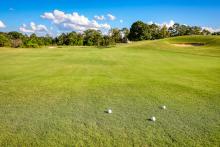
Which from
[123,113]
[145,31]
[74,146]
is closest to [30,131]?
[74,146]

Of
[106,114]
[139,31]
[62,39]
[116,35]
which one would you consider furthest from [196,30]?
[106,114]

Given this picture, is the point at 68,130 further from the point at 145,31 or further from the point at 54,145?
the point at 145,31

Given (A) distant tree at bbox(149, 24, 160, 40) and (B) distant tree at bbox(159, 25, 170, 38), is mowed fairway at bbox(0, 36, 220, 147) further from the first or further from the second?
(A) distant tree at bbox(149, 24, 160, 40)

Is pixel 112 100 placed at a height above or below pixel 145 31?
below

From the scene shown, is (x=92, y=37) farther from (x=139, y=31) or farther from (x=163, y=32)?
(x=163, y=32)

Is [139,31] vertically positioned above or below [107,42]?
above

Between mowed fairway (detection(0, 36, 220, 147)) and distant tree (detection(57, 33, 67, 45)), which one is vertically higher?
distant tree (detection(57, 33, 67, 45))

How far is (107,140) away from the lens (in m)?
4.56

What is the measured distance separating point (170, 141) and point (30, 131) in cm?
303

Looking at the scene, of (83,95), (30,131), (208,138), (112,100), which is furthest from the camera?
(83,95)

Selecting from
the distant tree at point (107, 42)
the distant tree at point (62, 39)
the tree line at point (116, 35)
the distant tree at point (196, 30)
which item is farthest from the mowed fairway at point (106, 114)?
the distant tree at point (196, 30)

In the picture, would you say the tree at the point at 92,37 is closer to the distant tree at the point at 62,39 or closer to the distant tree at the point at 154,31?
the distant tree at the point at 62,39

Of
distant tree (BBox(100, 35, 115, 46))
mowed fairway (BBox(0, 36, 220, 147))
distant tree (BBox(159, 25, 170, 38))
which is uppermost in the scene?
distant tree (BBox(159, 25, 170, 38))

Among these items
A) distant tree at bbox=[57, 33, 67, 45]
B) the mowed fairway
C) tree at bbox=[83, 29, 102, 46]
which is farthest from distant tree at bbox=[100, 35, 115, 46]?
the mowed fairway
